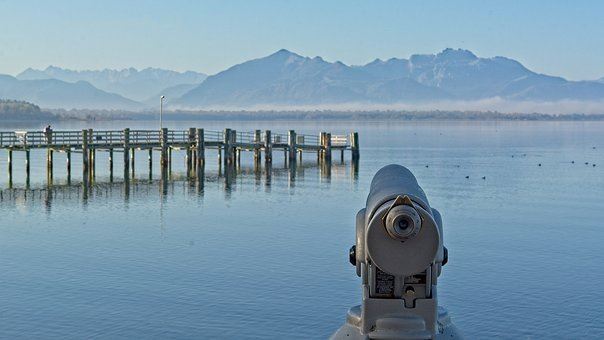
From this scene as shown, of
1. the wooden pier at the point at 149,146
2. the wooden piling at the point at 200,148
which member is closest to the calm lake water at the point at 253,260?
the wooden pier at the point at 149,146

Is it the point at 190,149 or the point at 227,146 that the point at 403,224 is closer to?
Result: the point at 227,146

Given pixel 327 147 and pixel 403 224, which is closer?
pixel 403 224

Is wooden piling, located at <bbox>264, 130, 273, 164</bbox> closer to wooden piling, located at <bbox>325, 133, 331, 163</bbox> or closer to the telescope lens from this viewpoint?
wooden piling, located at <bbox>325, 133, 331, 163</bbox>

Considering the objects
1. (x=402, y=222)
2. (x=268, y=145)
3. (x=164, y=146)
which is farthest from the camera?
(x=268, y=145)

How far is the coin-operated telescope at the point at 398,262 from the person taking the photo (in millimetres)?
14250

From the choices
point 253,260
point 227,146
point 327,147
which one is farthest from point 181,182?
point 253,260

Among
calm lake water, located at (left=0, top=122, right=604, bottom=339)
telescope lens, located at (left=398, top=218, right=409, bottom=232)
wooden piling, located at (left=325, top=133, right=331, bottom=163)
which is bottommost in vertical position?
calm lake water, located at (left=0, top=122, right=604, bottom=339)

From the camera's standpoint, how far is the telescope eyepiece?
46.2ft

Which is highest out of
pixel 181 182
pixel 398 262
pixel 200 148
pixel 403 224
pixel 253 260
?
pixel 403 224

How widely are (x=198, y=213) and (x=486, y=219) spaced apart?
13364 mm

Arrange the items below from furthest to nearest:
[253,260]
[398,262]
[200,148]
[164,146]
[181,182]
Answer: [200,148] → [164,146] → [181,182] → [253,260] → [398,262]

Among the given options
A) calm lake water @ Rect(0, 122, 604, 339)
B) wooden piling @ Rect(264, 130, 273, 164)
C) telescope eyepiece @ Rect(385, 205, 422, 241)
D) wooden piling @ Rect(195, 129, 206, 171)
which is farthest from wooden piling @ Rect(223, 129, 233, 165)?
telescope eyepiece @ Rect(385, 205, 422, 241)

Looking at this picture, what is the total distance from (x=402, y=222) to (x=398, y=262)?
62 centimetres

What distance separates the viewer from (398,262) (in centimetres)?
1438
